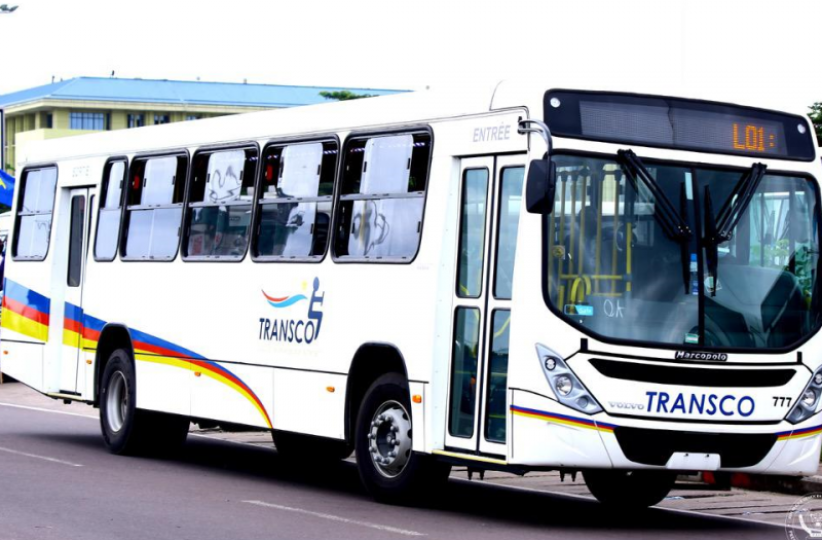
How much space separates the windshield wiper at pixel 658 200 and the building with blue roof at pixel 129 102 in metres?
107

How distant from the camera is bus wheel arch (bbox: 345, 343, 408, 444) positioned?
12.8 m

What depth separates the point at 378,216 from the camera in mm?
12859

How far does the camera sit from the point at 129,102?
120m

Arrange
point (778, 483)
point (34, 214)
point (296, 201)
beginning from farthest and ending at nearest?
point (34, 214) < point (778, 483) < point (296, 201)

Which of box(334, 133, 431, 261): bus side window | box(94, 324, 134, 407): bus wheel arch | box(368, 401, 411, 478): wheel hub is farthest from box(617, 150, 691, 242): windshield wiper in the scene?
box(94, 324, 134, 407): bus wheel arch

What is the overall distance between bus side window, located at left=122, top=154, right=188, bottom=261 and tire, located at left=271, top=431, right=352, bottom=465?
2.36m

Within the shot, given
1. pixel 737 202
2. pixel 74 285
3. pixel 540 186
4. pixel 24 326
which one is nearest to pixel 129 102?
pixel 24 326

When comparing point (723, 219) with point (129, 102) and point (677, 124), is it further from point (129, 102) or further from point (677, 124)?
point (129, 102)

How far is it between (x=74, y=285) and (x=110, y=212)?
106 cm

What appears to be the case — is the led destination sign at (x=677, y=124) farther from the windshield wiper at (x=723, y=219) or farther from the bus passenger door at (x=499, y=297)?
the bus passenger door at (x=499, y=297)

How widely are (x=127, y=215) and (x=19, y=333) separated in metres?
2.64

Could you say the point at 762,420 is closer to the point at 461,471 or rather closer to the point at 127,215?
the point at 461,471

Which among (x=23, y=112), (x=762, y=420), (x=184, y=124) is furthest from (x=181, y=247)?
(x=23, y=112)

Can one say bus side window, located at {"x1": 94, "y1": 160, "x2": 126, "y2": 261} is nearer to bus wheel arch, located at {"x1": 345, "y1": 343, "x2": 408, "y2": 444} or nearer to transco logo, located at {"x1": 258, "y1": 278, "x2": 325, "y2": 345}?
transco logo, located at {"x1": 258, "y1": 278, "x2": 325, "y2": 345}
